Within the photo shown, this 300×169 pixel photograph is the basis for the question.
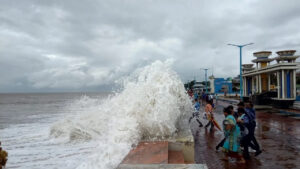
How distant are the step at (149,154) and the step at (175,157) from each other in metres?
0.18

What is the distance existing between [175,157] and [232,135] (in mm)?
1528

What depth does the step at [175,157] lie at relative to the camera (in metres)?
4.10

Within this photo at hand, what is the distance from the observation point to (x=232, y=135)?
5141 millimetres

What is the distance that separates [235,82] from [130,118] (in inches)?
2302

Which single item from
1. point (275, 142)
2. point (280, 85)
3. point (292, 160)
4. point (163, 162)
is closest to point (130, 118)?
point (163, 162)

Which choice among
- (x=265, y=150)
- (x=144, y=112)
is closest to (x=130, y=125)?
(x=144, y=112)

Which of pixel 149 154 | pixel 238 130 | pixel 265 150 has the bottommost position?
pixel 265 150

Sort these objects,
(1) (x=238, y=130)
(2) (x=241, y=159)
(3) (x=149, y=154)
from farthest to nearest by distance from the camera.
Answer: (2) (x=241, y=159)
(1) (x=238, y=130)
(3) (x=149, y=154)

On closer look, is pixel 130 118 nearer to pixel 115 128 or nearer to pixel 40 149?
pixel 115 128

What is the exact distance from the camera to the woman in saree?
498 cm

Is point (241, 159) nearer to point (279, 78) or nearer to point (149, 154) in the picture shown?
point (149, 154)

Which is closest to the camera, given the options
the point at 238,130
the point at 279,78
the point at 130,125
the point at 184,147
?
the point at 184,147

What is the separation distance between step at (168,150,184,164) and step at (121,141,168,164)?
182 mm

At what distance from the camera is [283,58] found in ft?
60.7
